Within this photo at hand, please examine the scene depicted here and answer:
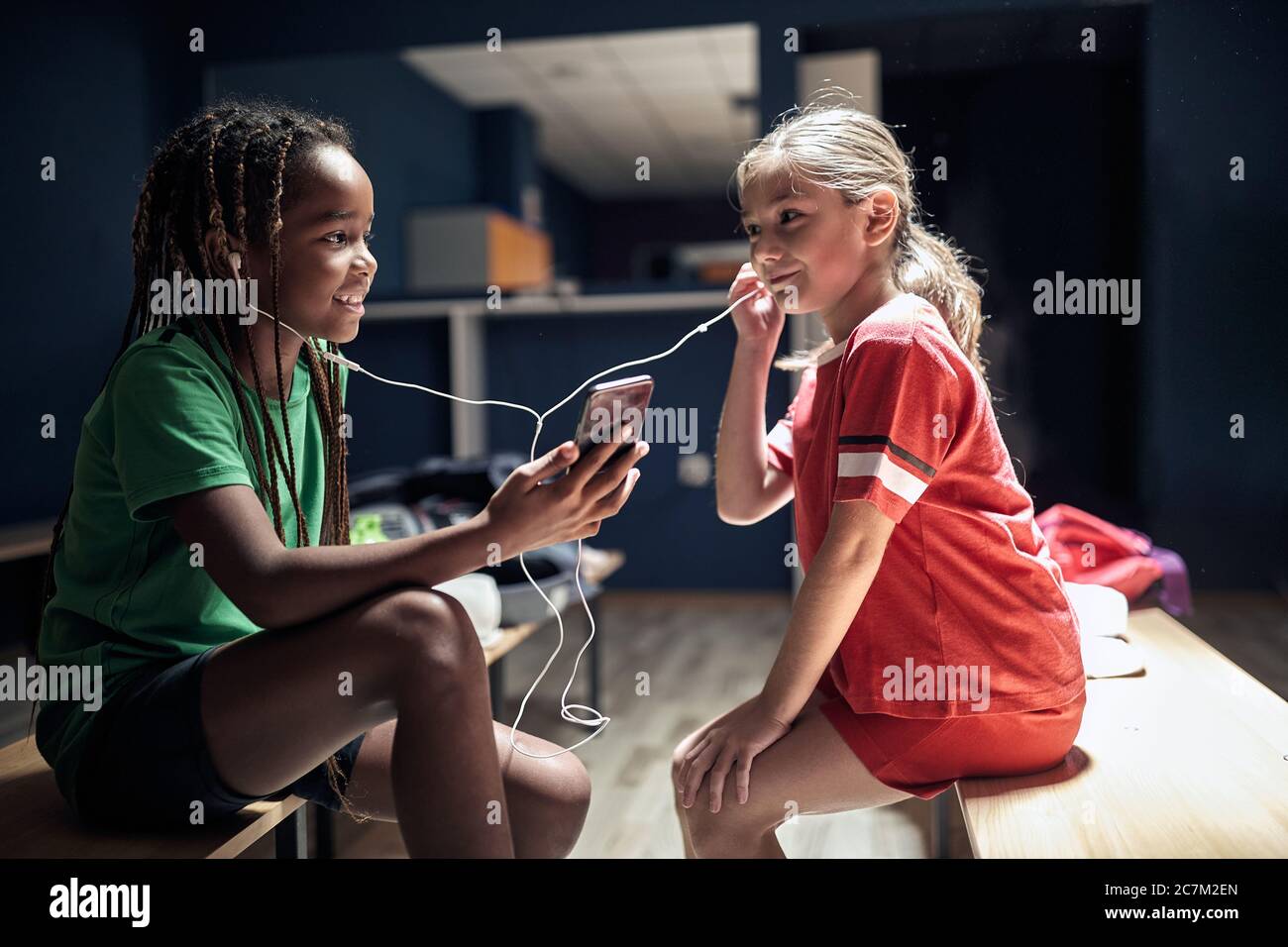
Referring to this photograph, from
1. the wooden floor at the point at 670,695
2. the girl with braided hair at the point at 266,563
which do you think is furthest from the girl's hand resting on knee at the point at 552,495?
the wooden floor at the point at 670,695

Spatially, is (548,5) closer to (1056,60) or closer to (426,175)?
(1056,60)

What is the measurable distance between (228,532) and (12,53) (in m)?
0.72

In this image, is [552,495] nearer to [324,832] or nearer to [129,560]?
[129,560]

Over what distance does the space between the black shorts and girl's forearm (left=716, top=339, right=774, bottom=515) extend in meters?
0.50

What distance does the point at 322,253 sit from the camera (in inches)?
33.3

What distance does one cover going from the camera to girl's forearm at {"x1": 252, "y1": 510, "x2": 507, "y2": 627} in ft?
2.40

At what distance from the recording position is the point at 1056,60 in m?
1.00

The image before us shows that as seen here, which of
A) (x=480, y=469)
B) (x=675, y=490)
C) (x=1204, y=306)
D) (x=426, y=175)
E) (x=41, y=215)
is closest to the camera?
(x=1204, y=306)

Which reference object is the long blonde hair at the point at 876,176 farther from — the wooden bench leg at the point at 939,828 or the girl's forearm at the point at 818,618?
the wooden bench leg at the point at 939,828


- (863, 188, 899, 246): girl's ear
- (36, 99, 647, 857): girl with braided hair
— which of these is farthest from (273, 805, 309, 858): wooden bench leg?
(863, 188, 899, 246): girl's ear

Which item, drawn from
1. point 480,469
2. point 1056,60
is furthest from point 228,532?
point 480,469

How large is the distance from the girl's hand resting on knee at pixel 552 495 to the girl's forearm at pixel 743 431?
291 mm

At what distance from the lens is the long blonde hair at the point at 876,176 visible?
91cm

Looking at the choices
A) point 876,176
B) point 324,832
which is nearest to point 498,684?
point 324,832
